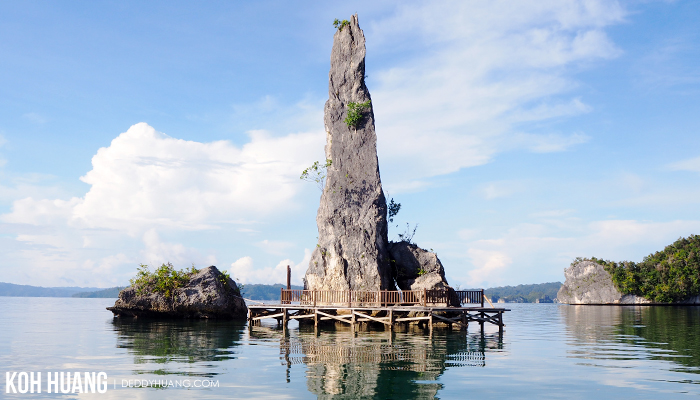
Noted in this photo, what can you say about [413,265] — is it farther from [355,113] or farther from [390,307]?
[355,113]

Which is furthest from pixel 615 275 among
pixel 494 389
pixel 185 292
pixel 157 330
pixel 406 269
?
pixel 494 389

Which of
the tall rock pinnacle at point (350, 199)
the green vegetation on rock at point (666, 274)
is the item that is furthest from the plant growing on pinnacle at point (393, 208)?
the green vegetation on rock at point (666, 274)

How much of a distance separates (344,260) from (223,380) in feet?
78.1

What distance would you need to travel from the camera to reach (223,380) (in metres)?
16.0

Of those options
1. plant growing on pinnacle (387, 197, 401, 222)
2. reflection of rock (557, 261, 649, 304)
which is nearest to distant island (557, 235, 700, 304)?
reflection of rock (557, 261, 649, 304)

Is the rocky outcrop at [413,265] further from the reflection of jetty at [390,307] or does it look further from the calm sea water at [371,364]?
the calm sea water at [371,364]

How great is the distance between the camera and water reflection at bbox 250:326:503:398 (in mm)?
14812

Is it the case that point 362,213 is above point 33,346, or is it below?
above

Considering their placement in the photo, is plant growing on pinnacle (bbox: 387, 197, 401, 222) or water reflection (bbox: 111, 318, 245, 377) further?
plant growing on pinnacle (bbox: 387, 197, 401, 222)

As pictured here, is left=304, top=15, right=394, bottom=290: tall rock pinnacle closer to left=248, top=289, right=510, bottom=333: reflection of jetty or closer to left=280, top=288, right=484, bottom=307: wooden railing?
left=280, top=288, right=484, bottom=307: wooden railing

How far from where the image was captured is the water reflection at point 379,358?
14812mm

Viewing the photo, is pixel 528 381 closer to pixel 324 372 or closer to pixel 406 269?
pixel 324 372

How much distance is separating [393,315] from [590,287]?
10239cm

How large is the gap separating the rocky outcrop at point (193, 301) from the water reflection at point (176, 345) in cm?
688
